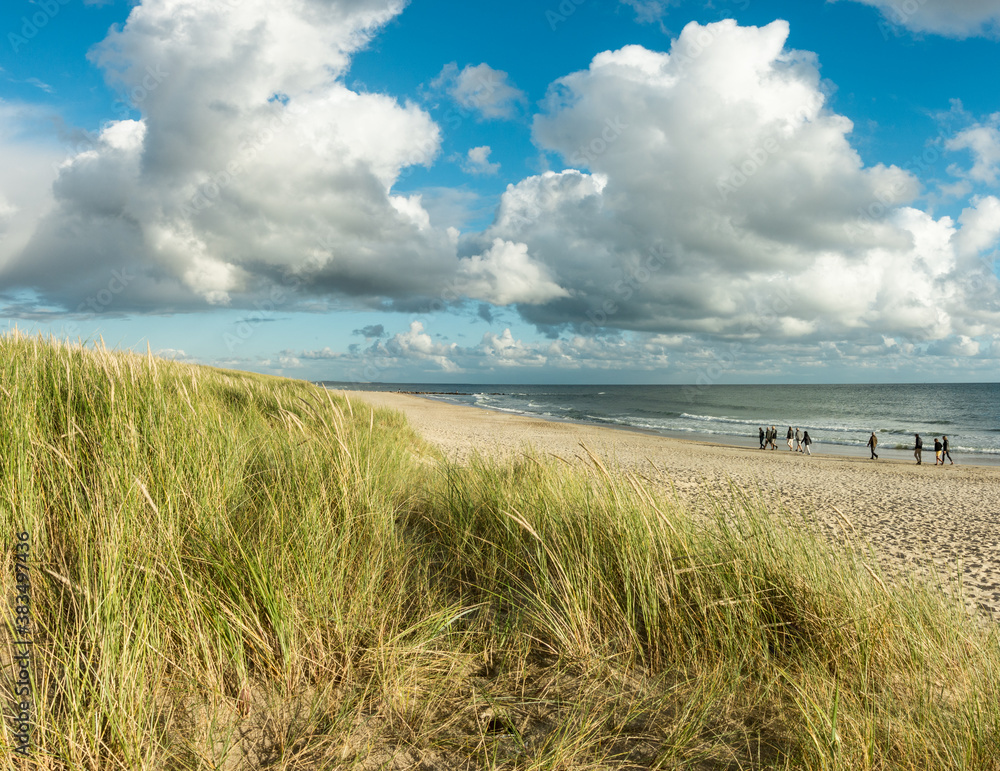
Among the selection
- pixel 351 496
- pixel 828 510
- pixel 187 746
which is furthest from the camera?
pixel 828 510

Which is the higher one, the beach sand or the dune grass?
the dune grass

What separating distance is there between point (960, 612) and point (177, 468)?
484cm

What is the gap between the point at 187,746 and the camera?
1.88 metres

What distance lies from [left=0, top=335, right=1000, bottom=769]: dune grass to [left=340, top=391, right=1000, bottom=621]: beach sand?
0.81 m

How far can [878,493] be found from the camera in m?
15.3

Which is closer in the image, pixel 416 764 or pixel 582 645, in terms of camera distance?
pixel 416 764

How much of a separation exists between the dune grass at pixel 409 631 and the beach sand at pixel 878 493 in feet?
2.67

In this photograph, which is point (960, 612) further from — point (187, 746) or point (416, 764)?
point (187, 746)

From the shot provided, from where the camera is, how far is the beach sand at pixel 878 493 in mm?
7305

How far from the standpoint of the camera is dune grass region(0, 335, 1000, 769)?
6.48 ft

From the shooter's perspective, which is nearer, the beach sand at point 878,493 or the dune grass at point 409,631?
the dune grass at point 409,631

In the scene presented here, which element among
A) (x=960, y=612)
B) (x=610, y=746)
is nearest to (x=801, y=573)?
(x=960, y=612)

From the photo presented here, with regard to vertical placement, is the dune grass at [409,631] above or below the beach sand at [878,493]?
above

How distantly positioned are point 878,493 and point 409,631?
17563 mm
